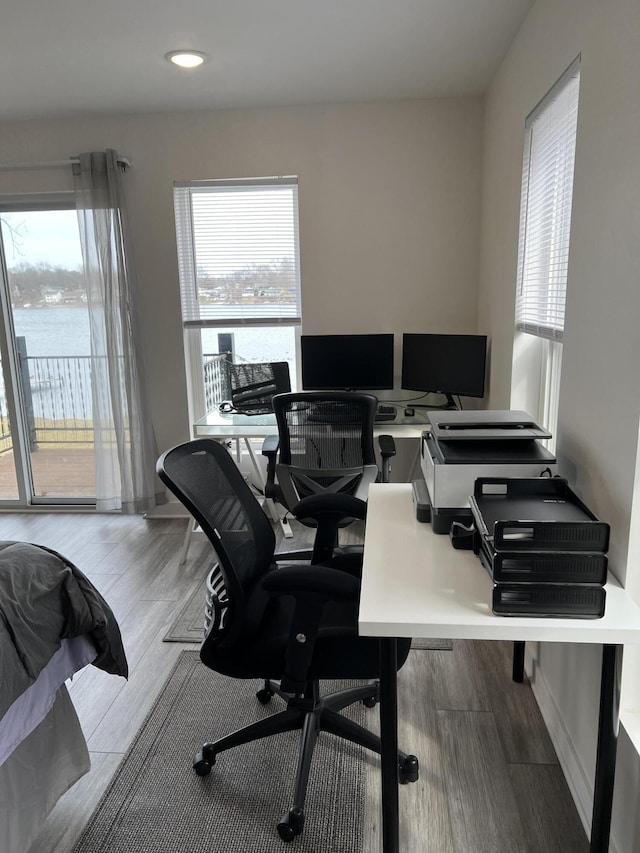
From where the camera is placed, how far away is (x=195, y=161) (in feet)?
12.2

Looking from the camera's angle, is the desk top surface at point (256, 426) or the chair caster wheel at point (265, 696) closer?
the chair caster wheel at point (265, 696)

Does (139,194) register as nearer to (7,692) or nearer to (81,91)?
(81,91)

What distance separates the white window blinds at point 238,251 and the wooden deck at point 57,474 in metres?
1.32

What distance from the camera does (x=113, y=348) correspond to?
382 centimetres

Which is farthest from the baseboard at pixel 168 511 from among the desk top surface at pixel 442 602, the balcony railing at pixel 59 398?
the desk top surface at pixel 442 602

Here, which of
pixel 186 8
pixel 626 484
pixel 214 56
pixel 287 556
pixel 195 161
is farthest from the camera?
pixel 195 161

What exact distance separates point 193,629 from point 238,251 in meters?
2.34

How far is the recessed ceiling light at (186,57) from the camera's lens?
277 centimetres

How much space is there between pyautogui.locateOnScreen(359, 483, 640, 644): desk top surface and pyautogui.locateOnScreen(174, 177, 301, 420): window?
8.06 ft

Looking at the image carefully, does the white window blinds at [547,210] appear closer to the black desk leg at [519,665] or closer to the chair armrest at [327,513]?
the chair armrest at [327,513]

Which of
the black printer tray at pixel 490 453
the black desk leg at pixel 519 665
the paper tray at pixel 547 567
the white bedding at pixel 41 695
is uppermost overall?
the black printer tray at pixel 490 453

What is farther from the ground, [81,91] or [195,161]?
[81,91]

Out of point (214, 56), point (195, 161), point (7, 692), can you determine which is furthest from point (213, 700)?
point (195, 161)

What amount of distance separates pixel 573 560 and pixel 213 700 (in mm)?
1525
